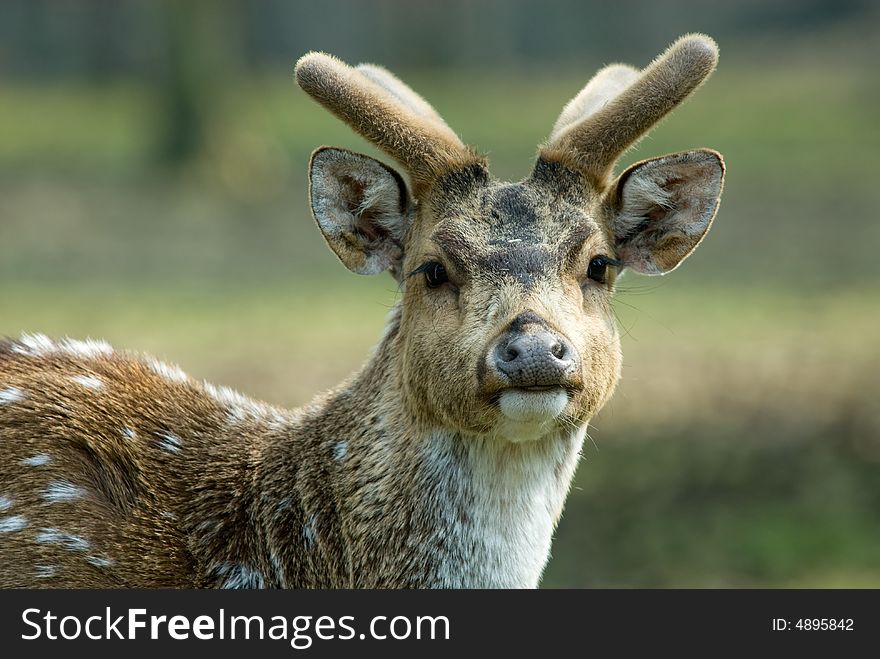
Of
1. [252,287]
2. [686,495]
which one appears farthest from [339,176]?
[252,287]

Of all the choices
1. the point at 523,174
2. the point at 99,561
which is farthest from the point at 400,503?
the point at 523,174

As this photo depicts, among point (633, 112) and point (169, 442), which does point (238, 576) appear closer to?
point (169, 442)

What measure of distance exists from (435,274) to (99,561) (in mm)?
1723

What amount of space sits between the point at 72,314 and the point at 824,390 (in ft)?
25.6

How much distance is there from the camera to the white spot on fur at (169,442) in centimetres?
585

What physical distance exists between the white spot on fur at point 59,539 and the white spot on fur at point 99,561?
0.05 metres

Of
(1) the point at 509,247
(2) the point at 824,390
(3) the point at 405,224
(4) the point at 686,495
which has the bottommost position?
(1) the point at 509,247

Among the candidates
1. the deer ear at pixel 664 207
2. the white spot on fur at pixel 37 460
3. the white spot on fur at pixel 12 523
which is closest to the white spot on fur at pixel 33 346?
the white spot on fur at pixel 37 460

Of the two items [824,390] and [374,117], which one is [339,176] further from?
[824,390]

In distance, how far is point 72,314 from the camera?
14.8 meters

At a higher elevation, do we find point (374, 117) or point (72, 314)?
point (72, 314)

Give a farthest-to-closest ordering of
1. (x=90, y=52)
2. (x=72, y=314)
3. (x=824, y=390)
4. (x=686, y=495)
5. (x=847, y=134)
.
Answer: (x=90, y=52)
(x=847, y=134)
(x=72, y=314)
(x=824, y=390)
(x=686, y=495)

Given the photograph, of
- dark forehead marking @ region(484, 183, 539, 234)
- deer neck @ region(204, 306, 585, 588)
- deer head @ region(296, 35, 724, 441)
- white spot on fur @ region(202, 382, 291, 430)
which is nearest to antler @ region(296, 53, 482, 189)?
deer head @ region(296, 35, 724, 441)

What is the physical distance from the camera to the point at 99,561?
17.9 ft
